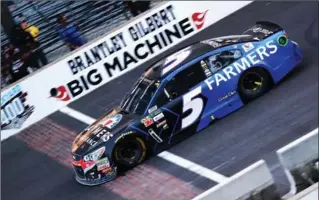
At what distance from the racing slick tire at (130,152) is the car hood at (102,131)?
24cm

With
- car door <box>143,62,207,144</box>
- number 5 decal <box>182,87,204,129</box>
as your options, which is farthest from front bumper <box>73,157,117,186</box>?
number 5 decal <box>182,87,204,129</box>

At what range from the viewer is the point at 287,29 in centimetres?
1488

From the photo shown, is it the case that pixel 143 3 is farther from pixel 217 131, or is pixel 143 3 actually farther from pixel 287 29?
pixel 217 131

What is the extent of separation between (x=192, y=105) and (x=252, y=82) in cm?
128

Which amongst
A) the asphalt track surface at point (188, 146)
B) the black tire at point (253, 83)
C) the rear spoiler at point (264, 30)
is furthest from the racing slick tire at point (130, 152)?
the rear spoiler at point (264, 30)

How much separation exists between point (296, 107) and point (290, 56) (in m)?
1.11

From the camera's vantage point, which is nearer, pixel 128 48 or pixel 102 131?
pixel 102 131

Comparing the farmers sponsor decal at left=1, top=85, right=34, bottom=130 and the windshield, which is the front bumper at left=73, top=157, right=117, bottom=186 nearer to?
the windshield

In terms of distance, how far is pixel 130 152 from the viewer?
1177 cm

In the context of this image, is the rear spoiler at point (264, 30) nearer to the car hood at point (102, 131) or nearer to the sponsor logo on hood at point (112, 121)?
the car hood at point (102, 131)

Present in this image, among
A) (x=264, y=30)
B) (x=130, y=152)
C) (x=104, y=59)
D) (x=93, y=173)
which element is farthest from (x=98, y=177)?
(x=104, y=59)

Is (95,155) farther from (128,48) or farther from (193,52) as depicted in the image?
(128,48)

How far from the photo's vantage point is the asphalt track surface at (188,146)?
11148 millimetres

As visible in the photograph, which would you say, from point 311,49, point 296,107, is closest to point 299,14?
point 311,49
